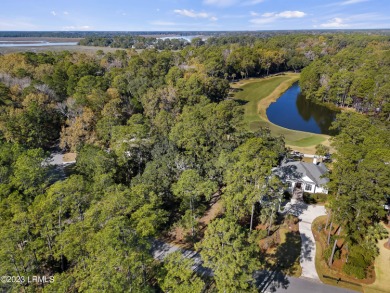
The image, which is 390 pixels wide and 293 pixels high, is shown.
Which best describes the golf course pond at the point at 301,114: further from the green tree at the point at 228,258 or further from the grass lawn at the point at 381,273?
the green tree at the point at 228,258

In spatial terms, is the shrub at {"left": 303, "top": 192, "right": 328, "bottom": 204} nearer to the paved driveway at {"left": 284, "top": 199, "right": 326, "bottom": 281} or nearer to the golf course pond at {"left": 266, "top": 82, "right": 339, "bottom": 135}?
the paved driveway at {"left": 284, "top": 199, "right": 326, "bottom": 281}

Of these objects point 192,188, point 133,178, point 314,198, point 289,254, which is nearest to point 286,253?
point 289,254

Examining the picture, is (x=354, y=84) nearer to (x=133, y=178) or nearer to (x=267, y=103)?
(x=267, y=103)

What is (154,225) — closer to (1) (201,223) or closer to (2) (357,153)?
(1) (201,223)

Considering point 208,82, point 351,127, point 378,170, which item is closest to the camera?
→ point 378,170

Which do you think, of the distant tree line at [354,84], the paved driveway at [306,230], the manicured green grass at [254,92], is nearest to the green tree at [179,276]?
the paved driveway at [306,230]

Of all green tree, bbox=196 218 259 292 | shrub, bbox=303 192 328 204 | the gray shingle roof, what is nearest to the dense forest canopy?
green tree, bbox=196 218 259 292

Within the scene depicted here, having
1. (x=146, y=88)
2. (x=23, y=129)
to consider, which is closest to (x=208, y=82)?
(x=146, y=88)
